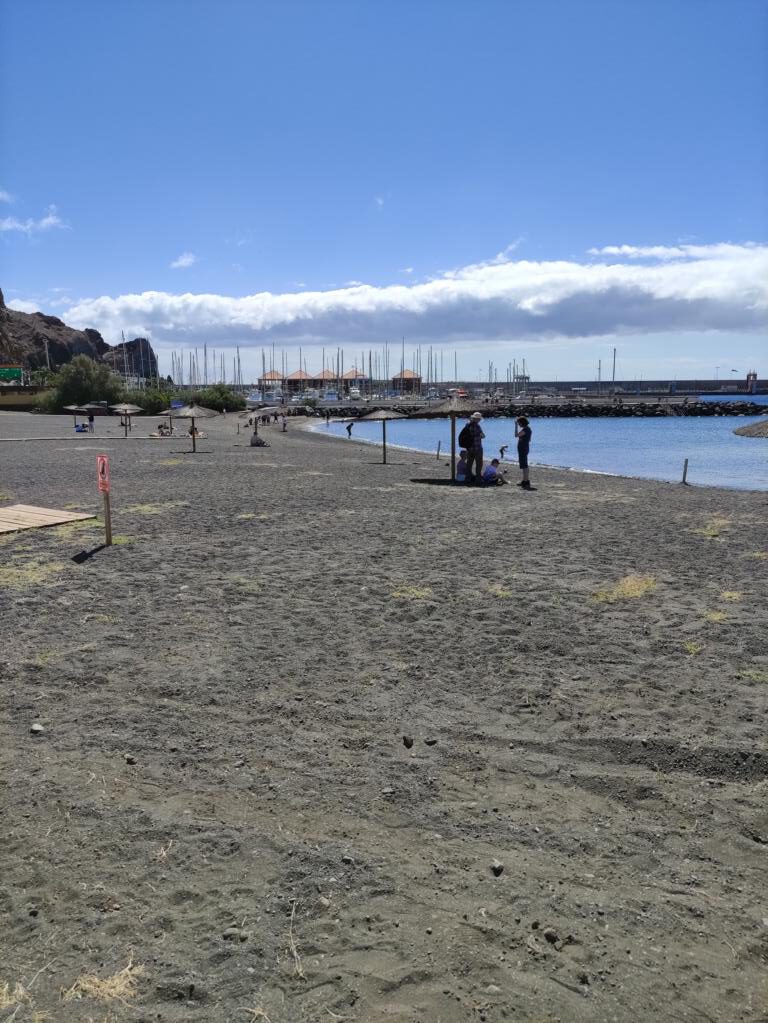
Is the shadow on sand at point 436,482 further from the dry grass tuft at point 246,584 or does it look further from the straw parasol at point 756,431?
the straw parasol at point 756,431

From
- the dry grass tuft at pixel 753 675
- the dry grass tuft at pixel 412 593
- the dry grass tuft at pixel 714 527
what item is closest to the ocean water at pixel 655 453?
the dry grass tuft at pixel 714 527

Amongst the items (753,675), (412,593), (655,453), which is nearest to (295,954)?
(753,675)

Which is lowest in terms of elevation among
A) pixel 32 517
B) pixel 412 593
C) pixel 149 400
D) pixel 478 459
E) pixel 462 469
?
pixel 412 593

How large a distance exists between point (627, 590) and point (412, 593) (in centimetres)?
242

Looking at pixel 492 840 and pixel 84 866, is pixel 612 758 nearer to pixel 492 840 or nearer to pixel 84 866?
pixel 492 840

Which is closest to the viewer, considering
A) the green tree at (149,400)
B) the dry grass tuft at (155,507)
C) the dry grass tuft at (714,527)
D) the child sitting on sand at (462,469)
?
the dry grass tuft at (714,527)

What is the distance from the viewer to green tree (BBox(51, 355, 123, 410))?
3120 inches

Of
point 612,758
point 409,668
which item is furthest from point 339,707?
point 612,758

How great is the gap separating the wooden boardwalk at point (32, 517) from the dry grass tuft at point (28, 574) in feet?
7.91

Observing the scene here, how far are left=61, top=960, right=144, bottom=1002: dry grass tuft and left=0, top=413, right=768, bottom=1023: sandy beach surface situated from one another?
12 mm

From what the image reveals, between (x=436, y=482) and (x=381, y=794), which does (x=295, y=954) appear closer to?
(x=381, y=794)

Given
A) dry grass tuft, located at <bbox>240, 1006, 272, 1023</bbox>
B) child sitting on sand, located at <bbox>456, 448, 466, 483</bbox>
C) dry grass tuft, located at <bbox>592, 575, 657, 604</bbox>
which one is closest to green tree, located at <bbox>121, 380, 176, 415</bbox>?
child sitting on sand, located at <bbox>456, 448, 466, 483</bbox>

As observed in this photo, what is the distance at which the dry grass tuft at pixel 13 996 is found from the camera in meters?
2.59

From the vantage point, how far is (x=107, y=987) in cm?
266
